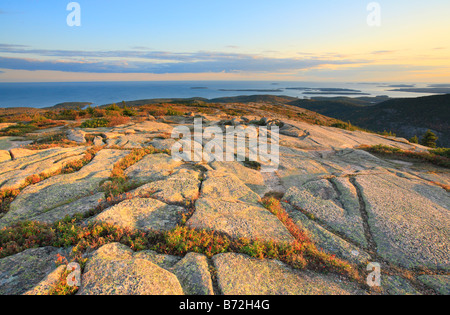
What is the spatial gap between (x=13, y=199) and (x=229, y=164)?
9.29m

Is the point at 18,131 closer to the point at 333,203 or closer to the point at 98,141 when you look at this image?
the point at 98,141

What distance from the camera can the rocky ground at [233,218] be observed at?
482 cm

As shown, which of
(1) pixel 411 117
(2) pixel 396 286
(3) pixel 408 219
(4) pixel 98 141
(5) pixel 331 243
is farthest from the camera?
(1) pixel 411 117

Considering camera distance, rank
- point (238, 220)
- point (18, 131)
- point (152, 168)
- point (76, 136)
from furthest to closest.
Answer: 1. point (18, 131)
2. point (76, 136)
3. point (152, 168)
4. point (238, 220)

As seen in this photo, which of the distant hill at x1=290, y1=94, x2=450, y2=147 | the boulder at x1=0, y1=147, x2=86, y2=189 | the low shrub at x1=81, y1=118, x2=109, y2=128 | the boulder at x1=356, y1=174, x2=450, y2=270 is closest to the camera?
the boulder at x1=356, y1=174, x2=450, y2=270

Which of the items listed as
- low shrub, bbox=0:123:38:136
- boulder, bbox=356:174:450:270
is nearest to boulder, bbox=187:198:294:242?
boulder, bbox=356:174:450:270

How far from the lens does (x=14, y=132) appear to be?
18.4 metres

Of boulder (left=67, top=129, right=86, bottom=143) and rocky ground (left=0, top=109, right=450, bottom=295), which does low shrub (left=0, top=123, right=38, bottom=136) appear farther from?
rocky ground (left=0, top=109, right=450, bottom=295)

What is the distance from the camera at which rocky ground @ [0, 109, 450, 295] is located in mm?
4820

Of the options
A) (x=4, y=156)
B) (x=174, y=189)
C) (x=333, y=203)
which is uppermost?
(x=4, y=156)

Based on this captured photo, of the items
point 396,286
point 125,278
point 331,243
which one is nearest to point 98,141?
point 125,278

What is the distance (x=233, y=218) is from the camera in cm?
712
